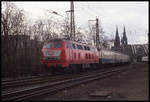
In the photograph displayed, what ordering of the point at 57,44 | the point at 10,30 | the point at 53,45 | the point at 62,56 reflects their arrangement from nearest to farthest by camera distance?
the point at 62,56 → the point at 57,44 → the point at 53,45 → the point at 10,30

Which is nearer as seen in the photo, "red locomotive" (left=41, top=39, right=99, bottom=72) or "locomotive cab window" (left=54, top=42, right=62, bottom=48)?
"red locomotive" (left=41, top=39, right=99, bottom=72)

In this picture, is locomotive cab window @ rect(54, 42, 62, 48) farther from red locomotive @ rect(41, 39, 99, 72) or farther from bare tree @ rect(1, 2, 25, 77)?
bare tree @ rect(1, 2, 25, 77)

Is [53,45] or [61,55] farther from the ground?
[53,45]

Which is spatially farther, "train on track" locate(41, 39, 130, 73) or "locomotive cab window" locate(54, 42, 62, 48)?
"locomotive cab window" locate(54, 42, 62, 48)

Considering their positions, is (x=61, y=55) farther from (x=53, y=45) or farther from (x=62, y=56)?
(x=53, y=45)

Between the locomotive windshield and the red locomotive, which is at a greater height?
the locomotive windshield

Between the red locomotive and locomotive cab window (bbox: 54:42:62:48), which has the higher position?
locomotive cab window (bbox: 54:42:62:48)

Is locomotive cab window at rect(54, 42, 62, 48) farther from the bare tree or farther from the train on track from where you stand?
the bare tree

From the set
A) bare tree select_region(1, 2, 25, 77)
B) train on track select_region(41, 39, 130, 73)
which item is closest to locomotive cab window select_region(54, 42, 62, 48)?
train on track select_region(41, 39, 130, 73)

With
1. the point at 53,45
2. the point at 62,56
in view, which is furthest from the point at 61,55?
the point at 53,45

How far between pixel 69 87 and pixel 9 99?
4.61 m

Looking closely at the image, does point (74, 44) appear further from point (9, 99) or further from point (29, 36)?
point (9, 99)

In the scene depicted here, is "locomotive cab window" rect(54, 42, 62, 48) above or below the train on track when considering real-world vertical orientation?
above

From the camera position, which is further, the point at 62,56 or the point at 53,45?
the point at 53,45
